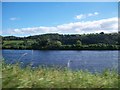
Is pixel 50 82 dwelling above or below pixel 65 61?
above

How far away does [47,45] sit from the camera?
42.8m

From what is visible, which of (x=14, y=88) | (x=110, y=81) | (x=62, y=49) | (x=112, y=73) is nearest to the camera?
(x=14, y=88)

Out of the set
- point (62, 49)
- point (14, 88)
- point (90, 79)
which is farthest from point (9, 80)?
point (62, 49)

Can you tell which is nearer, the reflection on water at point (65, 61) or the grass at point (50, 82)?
the grass at point (50, 82)

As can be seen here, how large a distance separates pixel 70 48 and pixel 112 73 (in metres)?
40.8

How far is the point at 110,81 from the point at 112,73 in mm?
1029

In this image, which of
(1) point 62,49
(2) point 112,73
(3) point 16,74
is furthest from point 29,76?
(1) point 62,49

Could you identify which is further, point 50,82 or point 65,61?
point 65,61

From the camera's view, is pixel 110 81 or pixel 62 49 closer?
pixel 110 81

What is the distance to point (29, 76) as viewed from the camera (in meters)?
5.57

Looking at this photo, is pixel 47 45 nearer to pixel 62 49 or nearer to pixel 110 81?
pixel 62 49

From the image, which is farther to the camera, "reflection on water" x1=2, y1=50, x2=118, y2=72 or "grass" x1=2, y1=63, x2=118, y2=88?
"reflection on water" x1=2, y1=50, x2=118, y2=72

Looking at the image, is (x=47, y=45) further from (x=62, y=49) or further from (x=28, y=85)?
(x=28, y=85)

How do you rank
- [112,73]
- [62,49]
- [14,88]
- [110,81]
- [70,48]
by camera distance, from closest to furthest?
1. [14,88]
2. [110,81]
3. [112,73]
4. [62,49]
5. [70,48]
